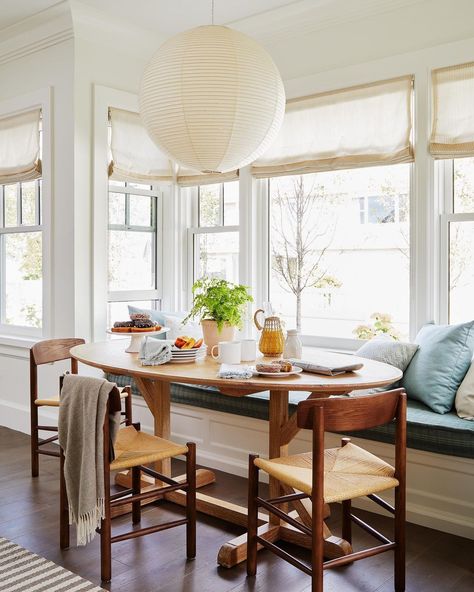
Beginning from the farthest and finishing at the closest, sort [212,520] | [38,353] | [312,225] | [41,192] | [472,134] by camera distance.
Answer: [41,192] → [312,225] → [38,353] → [472,134] → [212,520]

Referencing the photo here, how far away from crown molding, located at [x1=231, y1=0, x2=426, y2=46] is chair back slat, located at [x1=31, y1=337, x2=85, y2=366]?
7.78 ft

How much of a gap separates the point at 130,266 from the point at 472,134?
2.55 meters

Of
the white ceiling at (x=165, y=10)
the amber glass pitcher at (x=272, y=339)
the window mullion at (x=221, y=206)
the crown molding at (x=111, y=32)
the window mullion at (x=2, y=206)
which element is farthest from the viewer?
the window mullion at (x=2, y=206)

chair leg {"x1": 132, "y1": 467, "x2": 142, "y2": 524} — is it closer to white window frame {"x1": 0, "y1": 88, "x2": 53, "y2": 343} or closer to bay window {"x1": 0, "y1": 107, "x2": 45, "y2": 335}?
white window frame {"x1": 0, "y1": 88, "x2": 53, "y2": 343}

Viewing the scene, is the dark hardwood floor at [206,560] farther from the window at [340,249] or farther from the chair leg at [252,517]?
the window at [340,249]

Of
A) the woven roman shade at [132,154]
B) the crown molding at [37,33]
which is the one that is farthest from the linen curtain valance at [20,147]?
the woven roman shade at [132,154]

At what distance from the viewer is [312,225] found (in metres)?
4.18

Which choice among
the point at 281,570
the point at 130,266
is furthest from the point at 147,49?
the point at 281,570

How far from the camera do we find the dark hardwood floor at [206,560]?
237 cm

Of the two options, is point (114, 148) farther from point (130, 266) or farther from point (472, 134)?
point (472, 134)

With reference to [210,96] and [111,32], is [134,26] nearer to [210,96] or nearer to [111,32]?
[111,32]

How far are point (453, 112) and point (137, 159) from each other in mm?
2236

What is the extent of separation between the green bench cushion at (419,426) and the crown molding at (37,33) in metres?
2.57

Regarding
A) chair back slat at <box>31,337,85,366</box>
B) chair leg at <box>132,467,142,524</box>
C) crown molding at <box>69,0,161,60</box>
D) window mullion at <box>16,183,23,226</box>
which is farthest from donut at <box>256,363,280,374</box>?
window mullion at <box>16,183,23,226</box>
